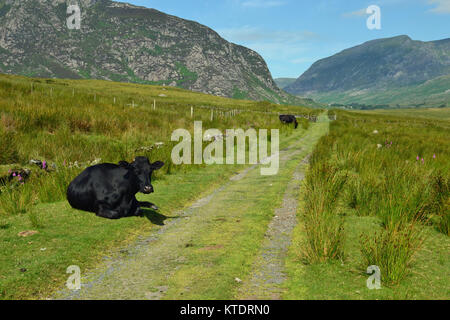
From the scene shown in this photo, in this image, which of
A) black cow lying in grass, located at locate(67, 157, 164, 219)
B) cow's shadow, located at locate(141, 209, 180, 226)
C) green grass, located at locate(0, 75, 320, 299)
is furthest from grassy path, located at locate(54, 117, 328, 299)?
black cow lying in grass, located at locate(67, 157, 164, 219)

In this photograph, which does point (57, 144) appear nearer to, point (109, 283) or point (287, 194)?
point (287, 194)

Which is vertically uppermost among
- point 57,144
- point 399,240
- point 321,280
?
point 57,144

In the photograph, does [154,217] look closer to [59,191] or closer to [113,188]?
[113,188]

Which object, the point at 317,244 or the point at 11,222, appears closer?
the point at 317,244

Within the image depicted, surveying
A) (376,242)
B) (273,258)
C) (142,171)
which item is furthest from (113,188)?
(376,242)

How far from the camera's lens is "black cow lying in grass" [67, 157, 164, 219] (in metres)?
7.36

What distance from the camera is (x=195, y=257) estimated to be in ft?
18.7

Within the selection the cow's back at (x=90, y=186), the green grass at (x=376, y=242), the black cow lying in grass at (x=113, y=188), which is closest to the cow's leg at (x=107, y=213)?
the black cow lying in grass at (x=113, y=188)

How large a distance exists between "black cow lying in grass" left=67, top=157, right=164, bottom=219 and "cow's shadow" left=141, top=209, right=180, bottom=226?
0.26m

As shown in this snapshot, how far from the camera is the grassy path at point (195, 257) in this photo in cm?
454

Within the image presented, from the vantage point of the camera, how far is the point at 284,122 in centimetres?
3497

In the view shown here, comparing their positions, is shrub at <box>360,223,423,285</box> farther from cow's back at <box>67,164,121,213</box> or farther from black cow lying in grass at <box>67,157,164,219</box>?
cow's back at <box>67,164,121,213</box>

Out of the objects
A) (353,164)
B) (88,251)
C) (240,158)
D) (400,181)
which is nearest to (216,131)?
(240,158)
